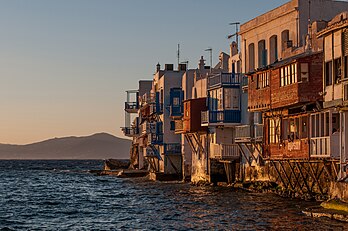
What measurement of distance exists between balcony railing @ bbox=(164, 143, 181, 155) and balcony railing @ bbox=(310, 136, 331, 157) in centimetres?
3869

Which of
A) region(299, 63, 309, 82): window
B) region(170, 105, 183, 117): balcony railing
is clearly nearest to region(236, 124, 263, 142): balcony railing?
region(299, 63, 309, 82): window

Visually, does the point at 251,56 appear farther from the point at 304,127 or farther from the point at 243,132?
the point at 304,127

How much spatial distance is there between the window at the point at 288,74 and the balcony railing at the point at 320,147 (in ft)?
13.7

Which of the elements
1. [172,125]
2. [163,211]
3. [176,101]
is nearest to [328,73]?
[163,211]

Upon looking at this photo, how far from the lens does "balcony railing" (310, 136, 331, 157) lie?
39844 millimetres

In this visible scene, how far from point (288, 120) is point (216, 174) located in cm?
2003

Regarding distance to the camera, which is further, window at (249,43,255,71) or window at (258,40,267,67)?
window at (249,43,255,71)

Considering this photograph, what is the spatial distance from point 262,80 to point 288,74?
16.5 feet

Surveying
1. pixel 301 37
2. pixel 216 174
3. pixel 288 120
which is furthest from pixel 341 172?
pixel 216 174

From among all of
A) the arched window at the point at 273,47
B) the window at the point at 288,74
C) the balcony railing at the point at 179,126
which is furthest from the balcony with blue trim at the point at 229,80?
the window at the point at 288,74

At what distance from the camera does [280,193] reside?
5081 centimetres

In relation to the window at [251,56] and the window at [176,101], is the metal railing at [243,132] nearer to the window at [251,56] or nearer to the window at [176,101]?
the window at [251,56]

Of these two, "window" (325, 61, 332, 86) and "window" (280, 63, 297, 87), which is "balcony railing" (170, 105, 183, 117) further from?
"window" (325, 61, 332, 86)

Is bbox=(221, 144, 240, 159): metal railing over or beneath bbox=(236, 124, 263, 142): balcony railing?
beneath
